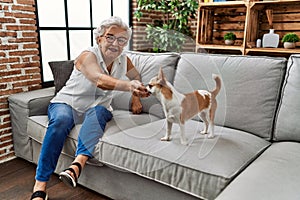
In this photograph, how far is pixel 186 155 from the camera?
133cm

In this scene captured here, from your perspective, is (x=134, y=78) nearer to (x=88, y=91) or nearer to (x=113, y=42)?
(x=113, y=42)

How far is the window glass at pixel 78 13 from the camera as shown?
2828 mm

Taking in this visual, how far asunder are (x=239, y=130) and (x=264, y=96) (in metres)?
0.25

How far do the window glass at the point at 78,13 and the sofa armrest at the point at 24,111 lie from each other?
994mm

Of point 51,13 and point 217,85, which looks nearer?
point 217,85

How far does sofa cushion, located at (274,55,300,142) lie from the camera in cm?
158

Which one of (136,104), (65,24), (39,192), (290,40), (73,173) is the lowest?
(39,192)

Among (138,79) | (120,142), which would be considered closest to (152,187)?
(120,142)

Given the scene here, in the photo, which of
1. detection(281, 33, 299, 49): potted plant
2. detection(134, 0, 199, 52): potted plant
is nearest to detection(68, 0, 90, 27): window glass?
detection(134, 0, 199, 52): potted plant

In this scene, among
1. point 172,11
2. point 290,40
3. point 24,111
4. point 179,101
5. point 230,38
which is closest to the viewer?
point 179,101

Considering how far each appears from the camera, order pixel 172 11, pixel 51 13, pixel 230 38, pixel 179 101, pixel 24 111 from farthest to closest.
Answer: pixel 172 11, pixel 230 38, pixel 51 13, pixel 24 111, pixel 179 101

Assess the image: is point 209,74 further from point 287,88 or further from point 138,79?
point 287,88

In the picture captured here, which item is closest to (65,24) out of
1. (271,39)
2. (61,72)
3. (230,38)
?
(61,72)

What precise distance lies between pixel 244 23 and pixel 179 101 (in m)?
2.16
